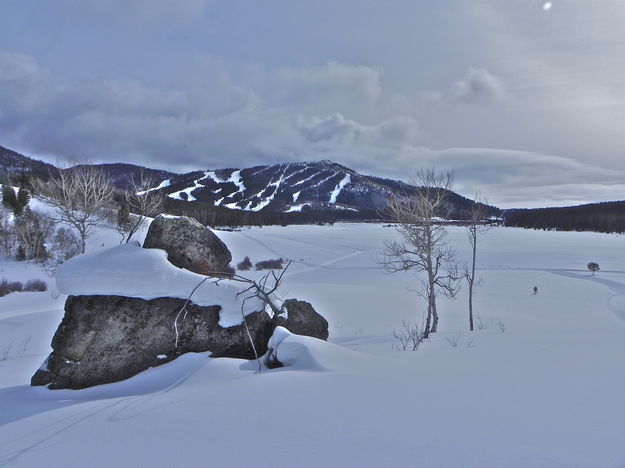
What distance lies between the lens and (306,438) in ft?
10.5

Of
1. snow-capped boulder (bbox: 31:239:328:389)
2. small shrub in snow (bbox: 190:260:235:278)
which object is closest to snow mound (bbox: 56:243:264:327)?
snow-capped boulder (bbox: 31:239:328:389)

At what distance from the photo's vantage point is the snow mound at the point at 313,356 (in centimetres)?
516

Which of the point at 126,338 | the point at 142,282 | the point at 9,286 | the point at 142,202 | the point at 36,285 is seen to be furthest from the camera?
the point at 36,285

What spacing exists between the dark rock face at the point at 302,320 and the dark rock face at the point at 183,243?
2.04m

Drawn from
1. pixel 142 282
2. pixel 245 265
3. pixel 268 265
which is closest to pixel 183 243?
pixel 142 282

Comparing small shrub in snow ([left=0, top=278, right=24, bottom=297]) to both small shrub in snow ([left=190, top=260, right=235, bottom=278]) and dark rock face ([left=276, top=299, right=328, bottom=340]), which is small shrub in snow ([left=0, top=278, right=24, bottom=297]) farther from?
dark rock face ([left=276, top=299, right=328, bottom=340])

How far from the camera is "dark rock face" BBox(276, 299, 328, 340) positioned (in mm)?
8039

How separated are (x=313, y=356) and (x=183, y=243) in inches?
175

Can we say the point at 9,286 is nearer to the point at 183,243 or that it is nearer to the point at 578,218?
the point at 183,243

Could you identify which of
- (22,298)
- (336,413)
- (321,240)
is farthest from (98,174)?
(321,240)

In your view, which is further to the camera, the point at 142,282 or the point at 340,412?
the point at 142,282

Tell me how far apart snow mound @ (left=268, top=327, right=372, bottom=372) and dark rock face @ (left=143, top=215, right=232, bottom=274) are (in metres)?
2.90

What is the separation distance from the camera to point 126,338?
654 cm

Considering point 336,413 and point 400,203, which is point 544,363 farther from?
point 400,203
